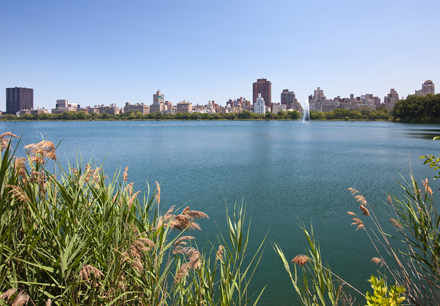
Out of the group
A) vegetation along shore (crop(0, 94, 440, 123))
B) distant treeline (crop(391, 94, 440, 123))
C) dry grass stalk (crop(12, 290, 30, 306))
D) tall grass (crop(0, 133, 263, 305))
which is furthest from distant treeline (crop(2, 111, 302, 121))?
dry grass stalk (crop(12, 290, 30, 306))

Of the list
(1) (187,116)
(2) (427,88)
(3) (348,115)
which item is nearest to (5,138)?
(3) (348,115)

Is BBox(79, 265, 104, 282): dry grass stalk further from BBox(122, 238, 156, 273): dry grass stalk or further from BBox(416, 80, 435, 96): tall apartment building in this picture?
BBox(416, 80, 435, 96): tall apartment building

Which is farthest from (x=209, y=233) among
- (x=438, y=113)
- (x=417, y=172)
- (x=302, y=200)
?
(x=438, y=113)

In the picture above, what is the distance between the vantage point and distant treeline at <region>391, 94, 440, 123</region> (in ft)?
216

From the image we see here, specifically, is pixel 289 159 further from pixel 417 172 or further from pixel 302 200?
pixel 302 200

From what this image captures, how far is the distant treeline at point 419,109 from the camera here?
65938mm

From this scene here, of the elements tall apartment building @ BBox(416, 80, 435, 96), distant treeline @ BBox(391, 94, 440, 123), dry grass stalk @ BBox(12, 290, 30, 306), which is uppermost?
tall apartment building @ BBox(416, 80, 435, 96)

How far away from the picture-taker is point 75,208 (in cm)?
257

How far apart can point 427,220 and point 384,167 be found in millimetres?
18523

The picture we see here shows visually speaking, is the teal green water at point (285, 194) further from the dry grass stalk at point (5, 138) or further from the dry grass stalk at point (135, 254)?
the dry grass stalk at point (135, 254)

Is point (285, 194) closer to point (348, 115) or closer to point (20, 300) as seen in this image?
point (20, 300)

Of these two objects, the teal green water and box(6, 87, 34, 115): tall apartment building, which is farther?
box(6, 87, 34, 115): tall apartment building

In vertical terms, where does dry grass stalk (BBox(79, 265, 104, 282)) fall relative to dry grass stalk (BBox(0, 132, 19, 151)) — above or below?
below

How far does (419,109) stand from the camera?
70.6m
